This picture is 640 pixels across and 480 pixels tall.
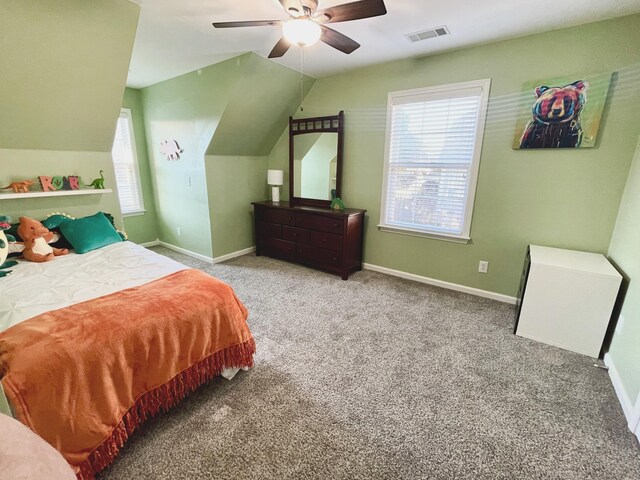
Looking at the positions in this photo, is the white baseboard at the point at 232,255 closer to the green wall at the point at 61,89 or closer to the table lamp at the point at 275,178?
the table lamp at the point at 275,178

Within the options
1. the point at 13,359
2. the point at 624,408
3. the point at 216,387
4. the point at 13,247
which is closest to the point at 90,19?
the point at 13,247

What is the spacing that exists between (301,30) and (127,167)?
3676 mm

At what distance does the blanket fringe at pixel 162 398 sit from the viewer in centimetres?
121

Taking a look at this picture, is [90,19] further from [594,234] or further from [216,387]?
[594,234]

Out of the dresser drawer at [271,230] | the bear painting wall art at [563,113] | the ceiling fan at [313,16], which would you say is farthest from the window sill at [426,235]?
the ceiling fan at [313,16]

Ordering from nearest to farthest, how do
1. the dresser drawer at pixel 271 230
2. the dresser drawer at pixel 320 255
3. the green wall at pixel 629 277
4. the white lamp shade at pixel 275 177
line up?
the green wall at pixel 629 277 → the dresser drawer at pixel 320 255 → the dresser drawer at pixel 271 230 → the white lamp shade at pixel 275 177

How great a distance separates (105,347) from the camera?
126 cm

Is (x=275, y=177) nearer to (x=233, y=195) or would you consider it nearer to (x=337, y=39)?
(x=233, y=195)

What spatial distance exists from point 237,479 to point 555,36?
12.1 ft

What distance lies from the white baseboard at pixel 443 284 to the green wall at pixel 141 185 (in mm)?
3483

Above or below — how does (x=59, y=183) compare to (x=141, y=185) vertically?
above

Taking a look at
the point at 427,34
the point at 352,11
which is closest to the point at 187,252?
the point at 352,11

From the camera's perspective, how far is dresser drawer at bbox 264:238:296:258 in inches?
149

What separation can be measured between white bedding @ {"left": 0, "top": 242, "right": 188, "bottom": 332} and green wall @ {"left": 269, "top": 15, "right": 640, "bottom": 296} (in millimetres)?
2522
